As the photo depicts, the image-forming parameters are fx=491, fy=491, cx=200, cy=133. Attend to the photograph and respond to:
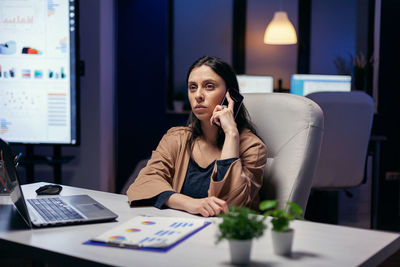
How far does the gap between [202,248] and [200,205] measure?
368 mm

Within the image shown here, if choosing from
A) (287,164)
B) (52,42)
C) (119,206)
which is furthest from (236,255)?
(52,42)

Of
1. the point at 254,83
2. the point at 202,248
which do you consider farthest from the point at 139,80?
the point at 202,248

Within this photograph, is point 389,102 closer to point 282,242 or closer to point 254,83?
point 254,83

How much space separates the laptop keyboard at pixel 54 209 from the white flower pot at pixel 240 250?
→ 20.5 inches

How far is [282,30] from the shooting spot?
5.60 meters

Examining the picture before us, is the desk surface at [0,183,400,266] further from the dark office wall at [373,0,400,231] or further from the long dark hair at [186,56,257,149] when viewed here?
the dark office wall at [373,0,400,231]

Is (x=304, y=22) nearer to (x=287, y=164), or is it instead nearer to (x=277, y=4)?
(x=277, y=4)

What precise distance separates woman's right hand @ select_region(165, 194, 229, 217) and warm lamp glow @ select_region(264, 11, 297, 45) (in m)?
4.42

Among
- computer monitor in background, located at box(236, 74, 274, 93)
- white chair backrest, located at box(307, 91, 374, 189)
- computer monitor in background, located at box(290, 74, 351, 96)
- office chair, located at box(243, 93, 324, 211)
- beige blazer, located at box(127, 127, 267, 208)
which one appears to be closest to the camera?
beige blazer, located at box(127, 127, 267, 208)

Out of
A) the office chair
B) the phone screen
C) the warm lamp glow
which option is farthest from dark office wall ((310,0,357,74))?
the phone screen

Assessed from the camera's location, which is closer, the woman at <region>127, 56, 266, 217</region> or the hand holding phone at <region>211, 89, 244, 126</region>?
the woman at <region>127, 56, 266, 217</region>

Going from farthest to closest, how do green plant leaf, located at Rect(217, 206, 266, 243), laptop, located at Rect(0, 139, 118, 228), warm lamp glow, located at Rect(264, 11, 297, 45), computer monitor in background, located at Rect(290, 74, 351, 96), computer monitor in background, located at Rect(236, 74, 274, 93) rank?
warm lamp glow, located at Rect(264, 11, 297, 45) → computer monitor in background, located at Rect(236, 74, 274, 93) → computer monitor in background, located at Rect(290, 74, 351, 96) → laptop, located at Rect(0, 139, 118, 228) → green plant leaf, located at Rect(217, 206, 266, 243)

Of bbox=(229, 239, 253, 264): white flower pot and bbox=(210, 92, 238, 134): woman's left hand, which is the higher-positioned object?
bbox=(210, 92, 238, 134): woman's left hand

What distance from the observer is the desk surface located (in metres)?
0.97
